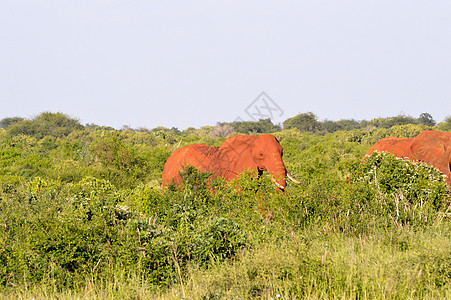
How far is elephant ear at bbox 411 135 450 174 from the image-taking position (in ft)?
46.1

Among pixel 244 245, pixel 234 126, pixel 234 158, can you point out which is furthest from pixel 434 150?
pixel 234 126

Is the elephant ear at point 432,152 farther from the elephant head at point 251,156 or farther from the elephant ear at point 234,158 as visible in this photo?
the elephant ear at point 234,158

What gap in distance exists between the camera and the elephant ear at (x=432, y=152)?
14039mm

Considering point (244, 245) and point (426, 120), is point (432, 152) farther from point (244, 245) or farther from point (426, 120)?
point (426, 120)

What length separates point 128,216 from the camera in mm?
7352

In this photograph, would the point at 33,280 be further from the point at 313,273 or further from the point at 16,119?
the point at 16,119

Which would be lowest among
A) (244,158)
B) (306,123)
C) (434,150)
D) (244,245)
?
(244,245)

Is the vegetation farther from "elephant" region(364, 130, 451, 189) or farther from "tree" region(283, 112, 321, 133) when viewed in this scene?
"tree" region(283, 112, 321, 133)

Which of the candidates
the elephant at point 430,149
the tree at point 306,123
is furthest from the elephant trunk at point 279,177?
the tree at point 306,123

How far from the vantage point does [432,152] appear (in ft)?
47.1

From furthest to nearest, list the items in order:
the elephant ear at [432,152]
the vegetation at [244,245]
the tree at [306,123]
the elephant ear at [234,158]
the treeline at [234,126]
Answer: the tree at [306,123] < the treeline at [234,126] < the elephant ear at [432,152] < the elephant ear at [234,158] < the vegetation at [244,245]

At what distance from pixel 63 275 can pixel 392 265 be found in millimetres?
3561

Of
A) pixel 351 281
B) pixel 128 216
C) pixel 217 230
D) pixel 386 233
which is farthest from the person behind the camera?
pixel 128 216

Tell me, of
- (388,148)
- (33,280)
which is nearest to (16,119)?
(388,148)
